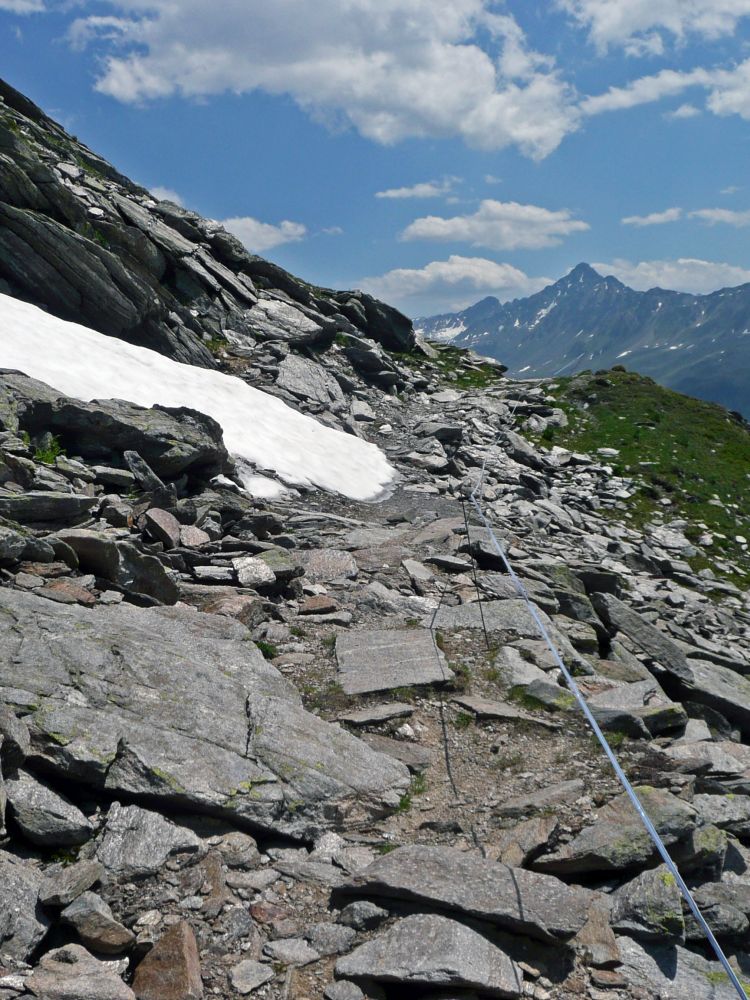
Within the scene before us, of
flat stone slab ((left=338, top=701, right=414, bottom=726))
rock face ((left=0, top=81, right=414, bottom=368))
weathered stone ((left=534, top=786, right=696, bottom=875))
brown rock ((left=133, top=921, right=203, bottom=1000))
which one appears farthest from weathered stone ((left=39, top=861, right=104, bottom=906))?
rock face ((left=0, top=81, right=414, bottom=368))

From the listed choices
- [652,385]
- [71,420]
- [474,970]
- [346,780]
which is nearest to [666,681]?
[346,780]

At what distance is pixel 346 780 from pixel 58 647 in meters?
3.44

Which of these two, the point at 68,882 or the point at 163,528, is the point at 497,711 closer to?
the point at 68,882

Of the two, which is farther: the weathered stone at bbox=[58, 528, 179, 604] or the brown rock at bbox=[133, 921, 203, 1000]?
the weathered stone at bbox=[58, 528, 179, 604]

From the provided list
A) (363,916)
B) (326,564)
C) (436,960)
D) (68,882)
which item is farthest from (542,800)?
(326,564)

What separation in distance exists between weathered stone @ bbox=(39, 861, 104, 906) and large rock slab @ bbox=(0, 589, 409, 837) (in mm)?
899

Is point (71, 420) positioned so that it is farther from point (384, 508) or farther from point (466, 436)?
point (466, 436)

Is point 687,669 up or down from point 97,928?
up

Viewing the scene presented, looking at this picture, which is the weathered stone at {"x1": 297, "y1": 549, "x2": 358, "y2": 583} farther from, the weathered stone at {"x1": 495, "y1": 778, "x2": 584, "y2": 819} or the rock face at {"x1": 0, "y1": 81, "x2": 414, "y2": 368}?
the rock face at {"x1": 0, "y1": 81, "x2": 414, "y2": 368}

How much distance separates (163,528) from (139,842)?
25.8ft

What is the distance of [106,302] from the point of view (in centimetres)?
2830

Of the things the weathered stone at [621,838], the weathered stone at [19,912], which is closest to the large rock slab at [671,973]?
the weathered stone at [621,838]

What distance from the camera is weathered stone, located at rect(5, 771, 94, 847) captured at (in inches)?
237

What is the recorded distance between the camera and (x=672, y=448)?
39938mm
